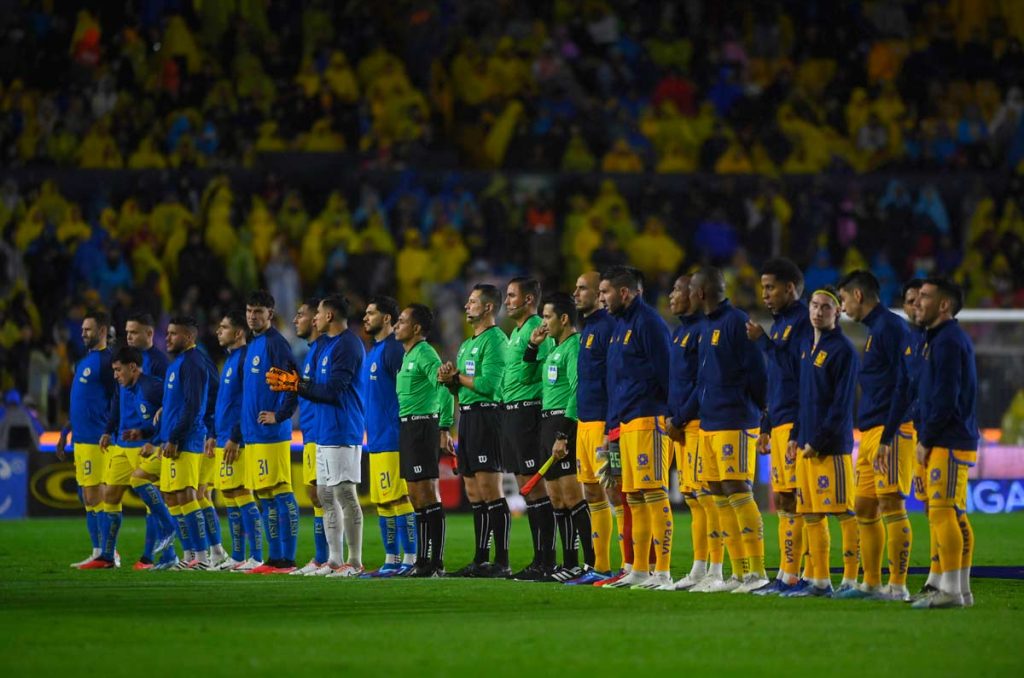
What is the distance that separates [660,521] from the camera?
1411 centimetres

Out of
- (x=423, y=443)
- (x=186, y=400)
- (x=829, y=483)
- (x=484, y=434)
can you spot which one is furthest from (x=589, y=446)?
(x=186, y=400)

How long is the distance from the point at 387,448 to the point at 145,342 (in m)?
3.25

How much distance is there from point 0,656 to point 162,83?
20874mm

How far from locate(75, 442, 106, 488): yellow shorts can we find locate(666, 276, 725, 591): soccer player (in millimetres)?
6387

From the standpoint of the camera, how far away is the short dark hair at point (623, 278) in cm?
1446

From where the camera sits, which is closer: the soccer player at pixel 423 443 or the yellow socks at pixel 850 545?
the yellow socks at pixel 850 545

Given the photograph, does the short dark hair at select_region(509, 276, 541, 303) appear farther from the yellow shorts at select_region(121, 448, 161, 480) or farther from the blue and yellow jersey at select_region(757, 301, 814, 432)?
the yellow shorts at select_region(121, 448, 161, 480)

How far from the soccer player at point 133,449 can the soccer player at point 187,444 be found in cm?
15

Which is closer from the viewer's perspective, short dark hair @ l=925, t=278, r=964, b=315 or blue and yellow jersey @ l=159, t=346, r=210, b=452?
short dark hair @ l=925, t=278, r=964, b=315

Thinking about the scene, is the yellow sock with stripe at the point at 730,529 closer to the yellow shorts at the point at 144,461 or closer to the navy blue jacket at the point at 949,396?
the navy blue jacket at the point at 949,396

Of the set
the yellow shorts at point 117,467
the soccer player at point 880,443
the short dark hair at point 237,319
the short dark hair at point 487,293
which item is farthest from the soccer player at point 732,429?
the yellow shorts at point 117,467

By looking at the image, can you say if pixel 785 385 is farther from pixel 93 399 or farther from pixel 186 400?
pixel 93 399

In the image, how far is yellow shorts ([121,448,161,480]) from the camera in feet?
56.6

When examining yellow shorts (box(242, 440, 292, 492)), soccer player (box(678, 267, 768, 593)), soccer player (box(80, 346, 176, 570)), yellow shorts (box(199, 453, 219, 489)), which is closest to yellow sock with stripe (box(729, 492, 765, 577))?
soccer player (box(678, 267, 768, 593))
